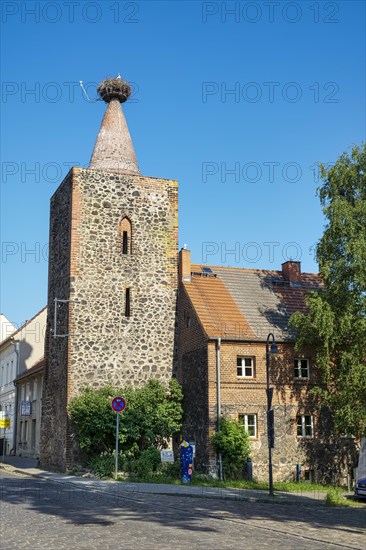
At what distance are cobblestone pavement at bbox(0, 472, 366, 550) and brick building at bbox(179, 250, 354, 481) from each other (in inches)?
323

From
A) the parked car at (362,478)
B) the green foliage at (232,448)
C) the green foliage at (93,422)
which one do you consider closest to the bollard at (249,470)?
the green foliage at (232,448)

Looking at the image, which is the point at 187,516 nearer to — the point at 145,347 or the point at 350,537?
the point at 350,537

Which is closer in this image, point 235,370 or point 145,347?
point 235,370

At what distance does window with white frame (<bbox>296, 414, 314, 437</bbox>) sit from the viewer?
96.2ft

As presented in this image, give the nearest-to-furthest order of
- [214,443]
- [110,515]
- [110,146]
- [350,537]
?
1. [350,537]
2. [110,515]
3. [214,443]
4. [110,146]

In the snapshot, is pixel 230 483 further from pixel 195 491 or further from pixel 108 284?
pixel 108 284

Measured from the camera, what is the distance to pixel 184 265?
109 feet

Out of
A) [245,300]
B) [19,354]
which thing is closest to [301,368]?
[245,300]

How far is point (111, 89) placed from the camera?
1369 inches

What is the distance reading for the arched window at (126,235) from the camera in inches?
1277

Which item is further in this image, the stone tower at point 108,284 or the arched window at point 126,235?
the arched window at point 126,235

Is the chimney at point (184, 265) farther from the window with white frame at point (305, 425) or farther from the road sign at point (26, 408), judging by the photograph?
the road sign at point (26, 408)

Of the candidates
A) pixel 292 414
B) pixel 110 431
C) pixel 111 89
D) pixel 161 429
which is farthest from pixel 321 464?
pixel 111 89

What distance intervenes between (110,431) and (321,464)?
29.6 ft
